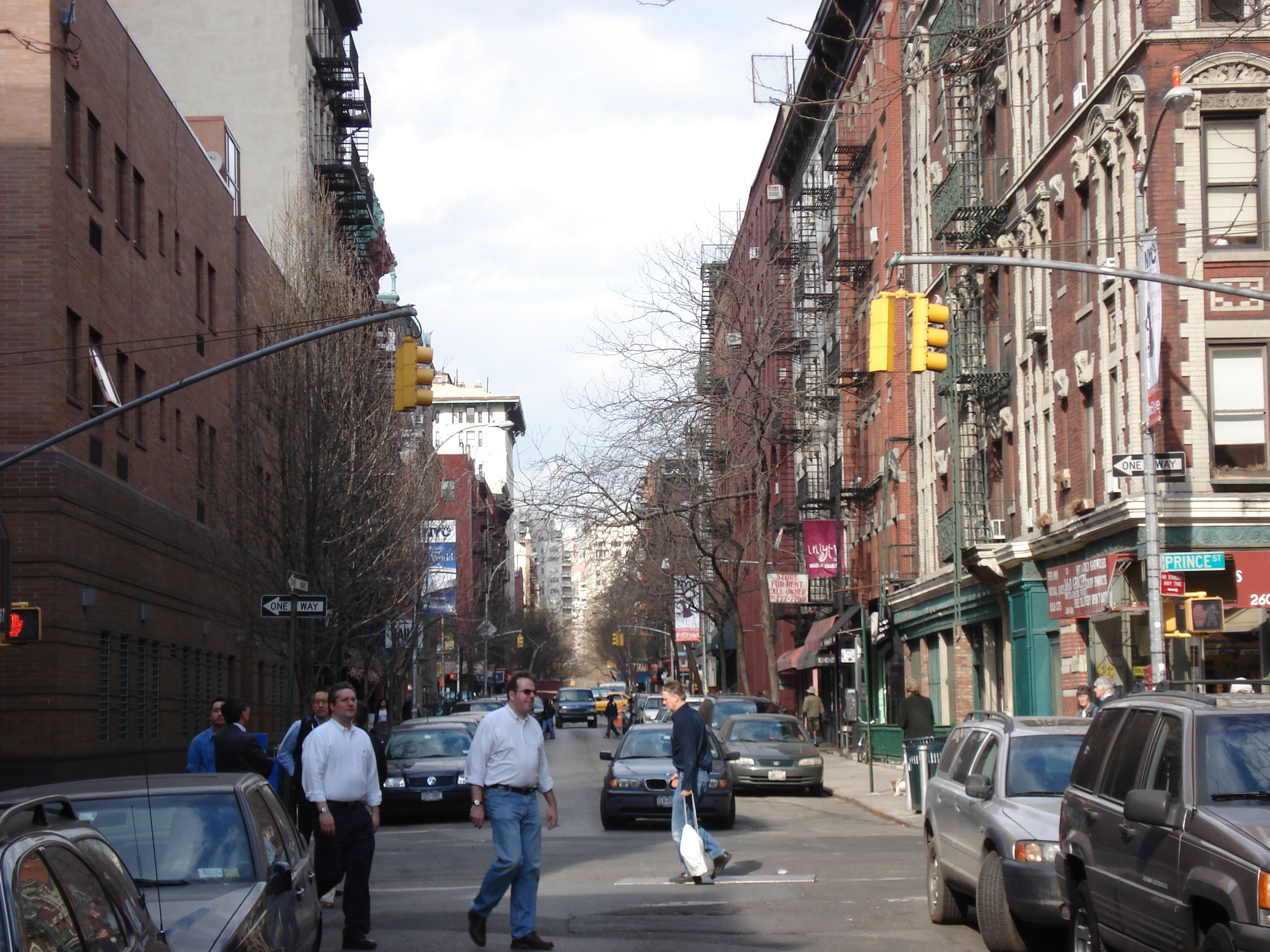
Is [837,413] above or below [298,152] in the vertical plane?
below

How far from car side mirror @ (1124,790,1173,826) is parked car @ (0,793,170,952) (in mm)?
4490

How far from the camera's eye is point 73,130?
2527cm

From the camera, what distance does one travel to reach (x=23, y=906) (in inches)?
181

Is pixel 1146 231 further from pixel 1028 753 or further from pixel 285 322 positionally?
pixel 285 322

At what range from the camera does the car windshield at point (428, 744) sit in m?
24.8

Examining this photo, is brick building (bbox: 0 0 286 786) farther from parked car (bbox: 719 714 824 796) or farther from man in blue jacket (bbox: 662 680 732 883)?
man in blue jacket (bbox: 662 680 732 883)

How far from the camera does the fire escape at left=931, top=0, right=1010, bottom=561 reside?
31109 mm

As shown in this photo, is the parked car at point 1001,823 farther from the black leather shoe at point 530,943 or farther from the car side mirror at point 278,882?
the car side mirror at point 278,882

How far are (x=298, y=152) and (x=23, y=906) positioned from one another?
48.0 meters

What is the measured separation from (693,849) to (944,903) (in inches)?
125

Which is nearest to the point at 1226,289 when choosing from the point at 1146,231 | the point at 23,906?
the point at 1146,231

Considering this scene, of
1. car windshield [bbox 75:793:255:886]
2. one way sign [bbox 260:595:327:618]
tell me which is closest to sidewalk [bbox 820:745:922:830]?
one way sign [bbox 260:595:327:618]

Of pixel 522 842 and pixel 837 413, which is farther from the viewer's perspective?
pixel 837 413

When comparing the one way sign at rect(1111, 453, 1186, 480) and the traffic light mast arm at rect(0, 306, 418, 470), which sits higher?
the traffic light mast arm at rect(0, 306, 418, 470)
